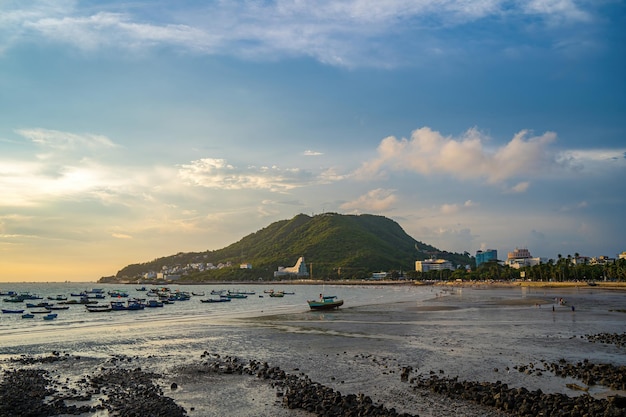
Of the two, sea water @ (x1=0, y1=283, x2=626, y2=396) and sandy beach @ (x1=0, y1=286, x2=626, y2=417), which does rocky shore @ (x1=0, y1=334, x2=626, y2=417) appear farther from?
sea water @ (x1=0, y1=283, x2=626, y2=396)

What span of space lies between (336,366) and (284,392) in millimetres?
7264

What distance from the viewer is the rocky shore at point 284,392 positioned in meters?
20.2

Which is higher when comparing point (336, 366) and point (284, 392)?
point (284, 392)

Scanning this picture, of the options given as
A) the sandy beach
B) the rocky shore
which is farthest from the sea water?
the rocky shore

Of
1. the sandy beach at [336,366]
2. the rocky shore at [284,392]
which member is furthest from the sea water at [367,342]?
the rocky shore at [284,392]

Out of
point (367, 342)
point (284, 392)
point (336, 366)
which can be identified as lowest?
point (367, 342)

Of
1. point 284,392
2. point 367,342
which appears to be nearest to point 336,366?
point 284,392

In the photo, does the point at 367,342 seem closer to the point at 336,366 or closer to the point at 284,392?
the point at 336,366

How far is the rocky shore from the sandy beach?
0.11 m

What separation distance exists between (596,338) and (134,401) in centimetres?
3732

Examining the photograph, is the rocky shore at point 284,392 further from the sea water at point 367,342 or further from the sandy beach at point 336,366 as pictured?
the sea water at point 367,342

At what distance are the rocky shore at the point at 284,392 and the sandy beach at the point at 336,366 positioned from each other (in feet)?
0.36

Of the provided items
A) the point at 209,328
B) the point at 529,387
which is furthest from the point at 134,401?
the point at 209,328

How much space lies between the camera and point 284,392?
2434 cm
